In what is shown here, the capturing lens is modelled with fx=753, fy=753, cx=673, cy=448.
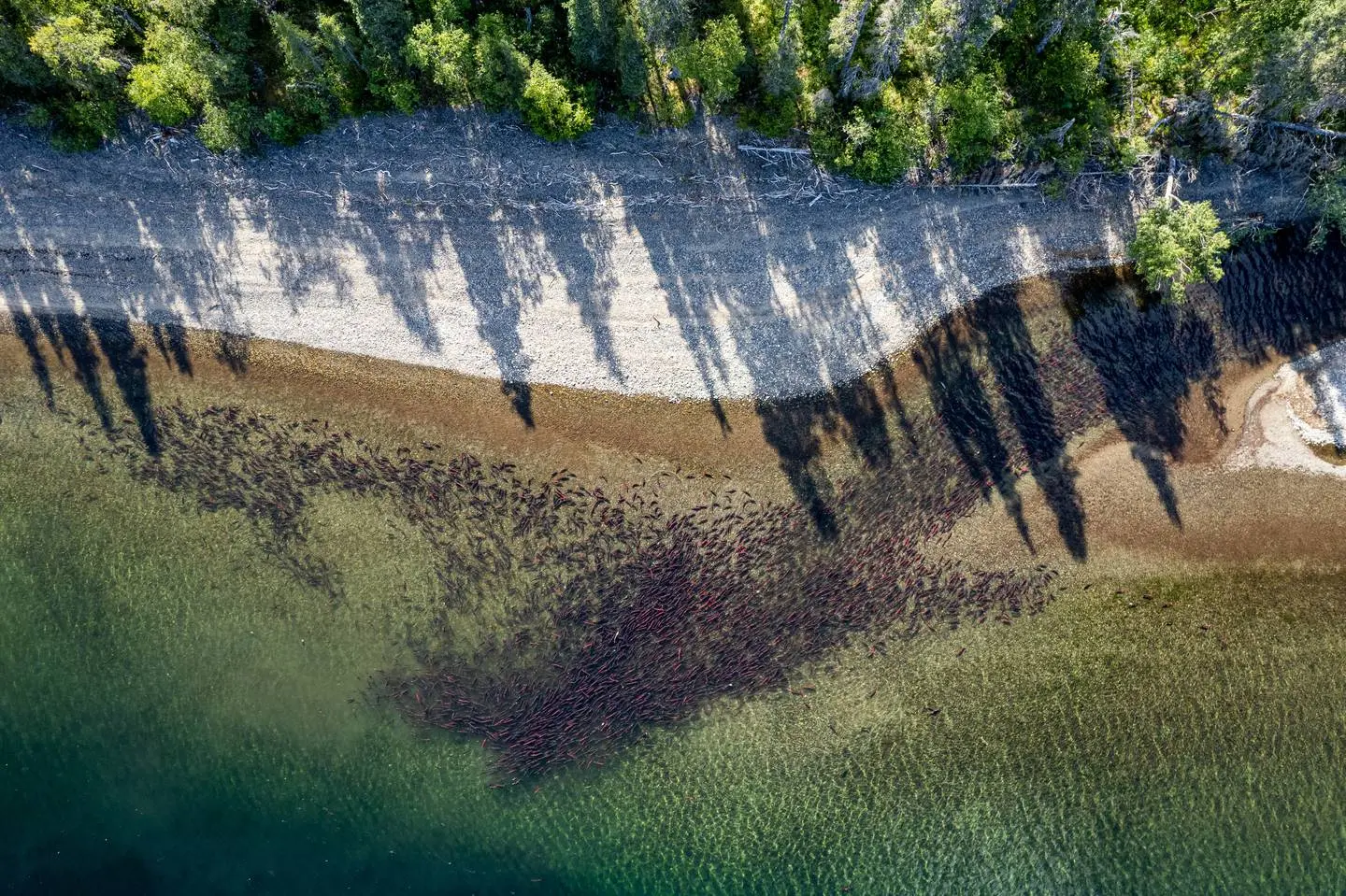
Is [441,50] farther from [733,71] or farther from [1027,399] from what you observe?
[1027,399]

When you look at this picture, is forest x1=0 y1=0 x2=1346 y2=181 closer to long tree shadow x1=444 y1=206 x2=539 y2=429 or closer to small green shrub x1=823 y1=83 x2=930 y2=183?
small green shrub x1=823 y1=83 x2=930 y2=183

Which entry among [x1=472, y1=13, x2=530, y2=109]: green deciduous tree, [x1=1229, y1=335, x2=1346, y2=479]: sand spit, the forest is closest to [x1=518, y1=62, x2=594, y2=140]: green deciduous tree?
the forest

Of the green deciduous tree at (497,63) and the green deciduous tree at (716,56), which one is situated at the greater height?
the green deciduous tree at (497,63)

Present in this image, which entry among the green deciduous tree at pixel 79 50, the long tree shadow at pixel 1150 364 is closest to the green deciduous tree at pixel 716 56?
the long tree shadow at pixel 1150 364

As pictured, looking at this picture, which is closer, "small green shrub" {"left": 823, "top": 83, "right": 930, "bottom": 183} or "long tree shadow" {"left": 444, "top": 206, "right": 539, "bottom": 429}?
"small green shrub" {"left": 823, "top": 83, "right": 930, "bottom": 183}

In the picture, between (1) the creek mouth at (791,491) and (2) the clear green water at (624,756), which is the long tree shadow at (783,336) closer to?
(1) the creek mouth at (791,491)

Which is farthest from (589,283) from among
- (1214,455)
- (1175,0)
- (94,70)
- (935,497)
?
(1214,455)
